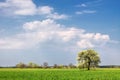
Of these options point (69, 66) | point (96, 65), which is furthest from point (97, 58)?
point (69, 66)

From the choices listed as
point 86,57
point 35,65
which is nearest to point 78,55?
point 86,57

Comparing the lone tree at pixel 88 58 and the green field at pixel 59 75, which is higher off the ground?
the lone tree at pixel 88 58

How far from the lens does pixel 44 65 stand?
576ft

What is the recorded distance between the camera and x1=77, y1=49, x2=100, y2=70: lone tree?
321ft

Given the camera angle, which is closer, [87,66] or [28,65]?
[87,66]

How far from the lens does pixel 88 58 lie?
98438 millimetres

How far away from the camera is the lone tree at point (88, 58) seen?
97.9m

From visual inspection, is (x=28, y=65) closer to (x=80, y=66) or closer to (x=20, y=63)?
(x=20, y=63)

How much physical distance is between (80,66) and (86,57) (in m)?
3.63

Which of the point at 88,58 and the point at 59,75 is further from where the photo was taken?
the point at 88,58

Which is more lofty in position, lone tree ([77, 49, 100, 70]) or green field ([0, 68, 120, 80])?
lone tree ([77, 49, 100, 70])

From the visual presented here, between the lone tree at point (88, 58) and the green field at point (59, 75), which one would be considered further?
the lone tree at point (88, 58)

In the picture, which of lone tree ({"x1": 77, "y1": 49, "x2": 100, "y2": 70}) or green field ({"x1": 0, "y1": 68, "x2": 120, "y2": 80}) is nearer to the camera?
green field ({"x1": 0, "y1": 68, "x2": 120, "y2": 80})

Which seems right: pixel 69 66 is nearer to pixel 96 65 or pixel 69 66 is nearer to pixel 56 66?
pixel 56 66
